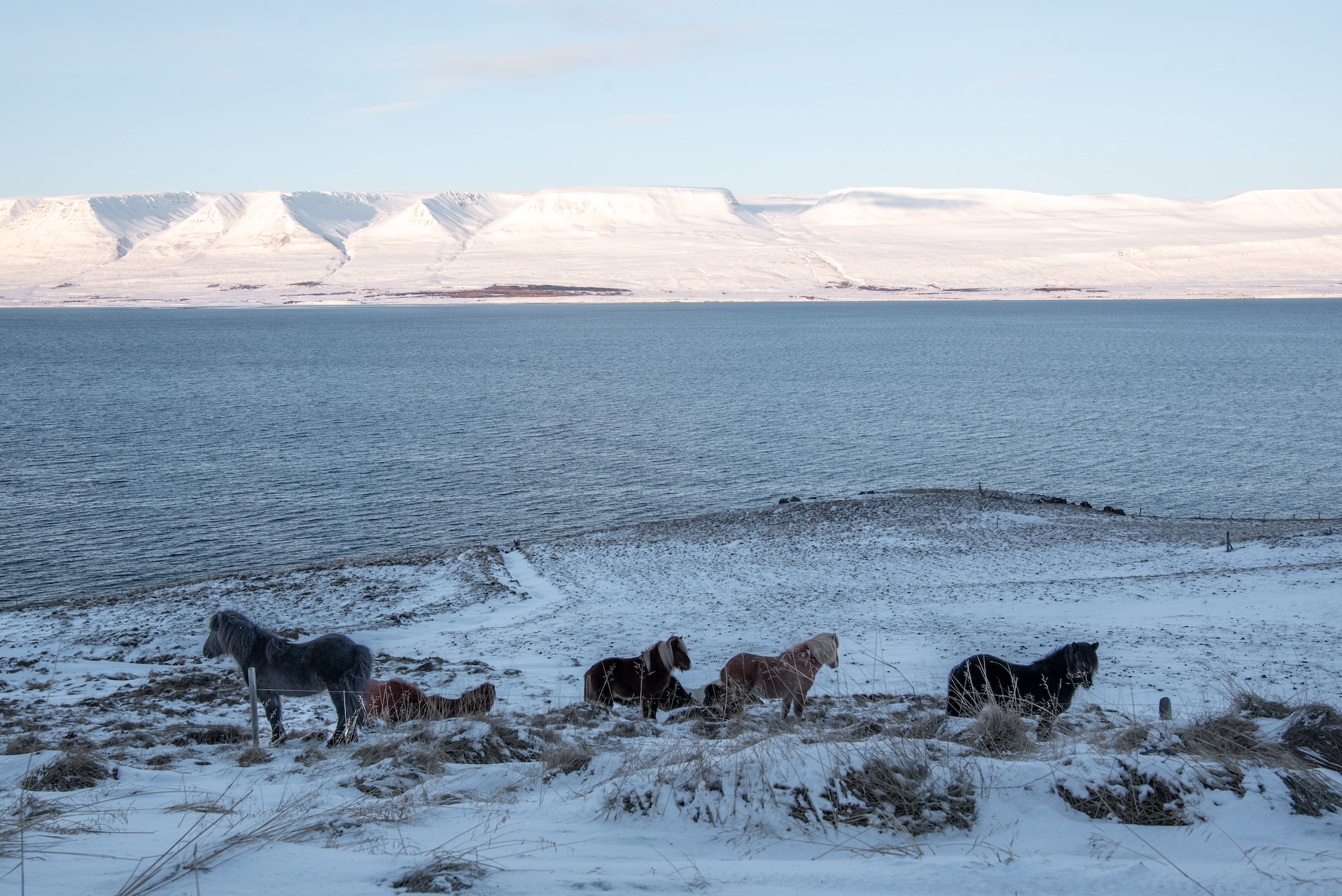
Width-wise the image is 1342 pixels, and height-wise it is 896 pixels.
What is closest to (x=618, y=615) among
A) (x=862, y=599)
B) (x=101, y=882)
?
Answer: (x=862, y=599)

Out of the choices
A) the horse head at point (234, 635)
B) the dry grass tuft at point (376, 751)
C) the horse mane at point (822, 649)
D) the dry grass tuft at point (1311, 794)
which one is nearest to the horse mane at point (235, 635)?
the horse head at point (234, 635)

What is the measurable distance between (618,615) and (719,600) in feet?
8.31

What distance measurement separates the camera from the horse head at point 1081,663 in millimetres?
8109

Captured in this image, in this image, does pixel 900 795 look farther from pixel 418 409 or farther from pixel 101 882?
pixel 418 409

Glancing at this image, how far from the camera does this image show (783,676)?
29.7 feet

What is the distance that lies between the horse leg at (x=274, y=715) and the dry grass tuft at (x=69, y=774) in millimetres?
1547

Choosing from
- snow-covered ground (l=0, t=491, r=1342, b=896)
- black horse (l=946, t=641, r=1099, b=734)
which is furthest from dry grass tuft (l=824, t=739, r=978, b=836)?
black horse (l=946, t=641, r=1099, b=734)

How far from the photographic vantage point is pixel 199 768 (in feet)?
23.1

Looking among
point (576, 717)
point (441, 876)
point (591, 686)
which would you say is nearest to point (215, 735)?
point (576, 717)

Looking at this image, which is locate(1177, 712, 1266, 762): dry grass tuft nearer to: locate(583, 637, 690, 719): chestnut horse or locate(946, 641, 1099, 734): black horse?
locate(946, 641, 1099, 734): black horse

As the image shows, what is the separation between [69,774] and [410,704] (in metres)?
3.06

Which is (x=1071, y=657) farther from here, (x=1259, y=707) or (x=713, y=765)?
(x=713, y=765)

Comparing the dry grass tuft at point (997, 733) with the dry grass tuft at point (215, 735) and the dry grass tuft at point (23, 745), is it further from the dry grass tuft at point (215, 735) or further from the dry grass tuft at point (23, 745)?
the dry grass tuft at point (23, 745)

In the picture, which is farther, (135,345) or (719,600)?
(135,345)
